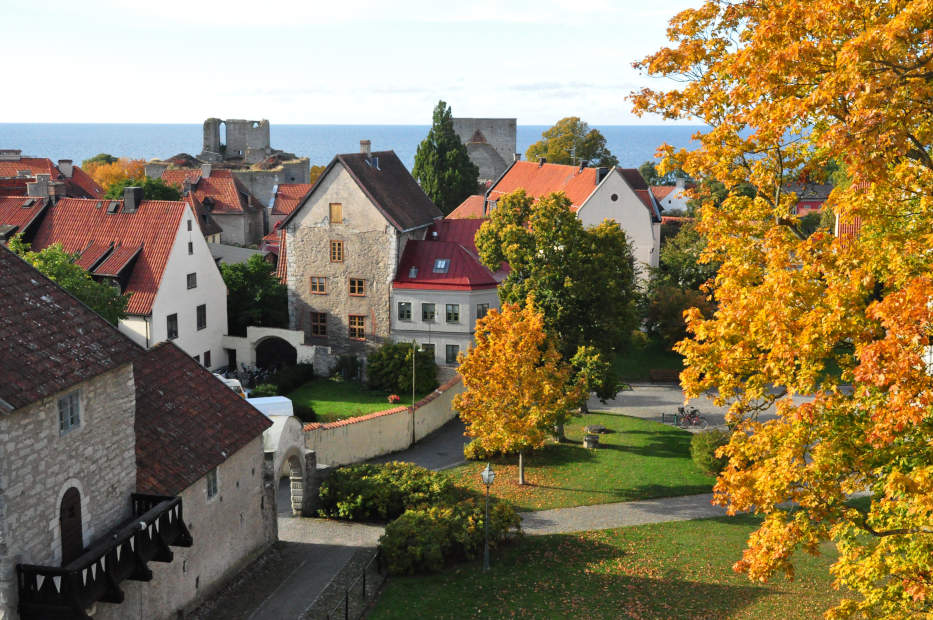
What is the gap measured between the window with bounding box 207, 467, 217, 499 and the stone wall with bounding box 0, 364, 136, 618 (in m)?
3.36

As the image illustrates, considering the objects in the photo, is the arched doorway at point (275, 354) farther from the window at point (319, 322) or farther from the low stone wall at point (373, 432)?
the low stone wall at point (373, 432)

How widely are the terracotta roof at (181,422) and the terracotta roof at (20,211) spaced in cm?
2731

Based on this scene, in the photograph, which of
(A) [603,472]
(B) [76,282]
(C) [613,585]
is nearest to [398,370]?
(A) [603,472]

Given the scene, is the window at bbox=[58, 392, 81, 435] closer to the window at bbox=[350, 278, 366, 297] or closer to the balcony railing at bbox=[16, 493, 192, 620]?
the balcony railing at bbox=[16, 493, 192, 620]

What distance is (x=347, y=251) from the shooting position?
5091cm

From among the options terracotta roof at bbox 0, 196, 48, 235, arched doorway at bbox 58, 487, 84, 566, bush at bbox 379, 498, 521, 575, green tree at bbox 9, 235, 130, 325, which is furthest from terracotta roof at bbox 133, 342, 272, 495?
terracotta roof at bbox 0, 196, 48, 235

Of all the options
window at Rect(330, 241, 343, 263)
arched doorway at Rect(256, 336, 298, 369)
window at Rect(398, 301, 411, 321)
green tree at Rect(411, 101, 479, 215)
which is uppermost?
green tree at Rect(411, 101, 479, 215)

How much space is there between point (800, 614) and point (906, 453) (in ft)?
29.1

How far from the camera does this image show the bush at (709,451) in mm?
34562

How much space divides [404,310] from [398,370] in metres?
4.41

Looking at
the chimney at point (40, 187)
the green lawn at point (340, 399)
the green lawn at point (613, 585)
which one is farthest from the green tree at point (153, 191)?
the green lawn at point (613, 585)

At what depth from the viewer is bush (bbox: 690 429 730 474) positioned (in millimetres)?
34562

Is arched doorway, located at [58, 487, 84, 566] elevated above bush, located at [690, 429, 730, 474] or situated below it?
above

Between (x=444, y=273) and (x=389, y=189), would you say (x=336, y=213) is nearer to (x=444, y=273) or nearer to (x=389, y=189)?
(x=389, y=189)
